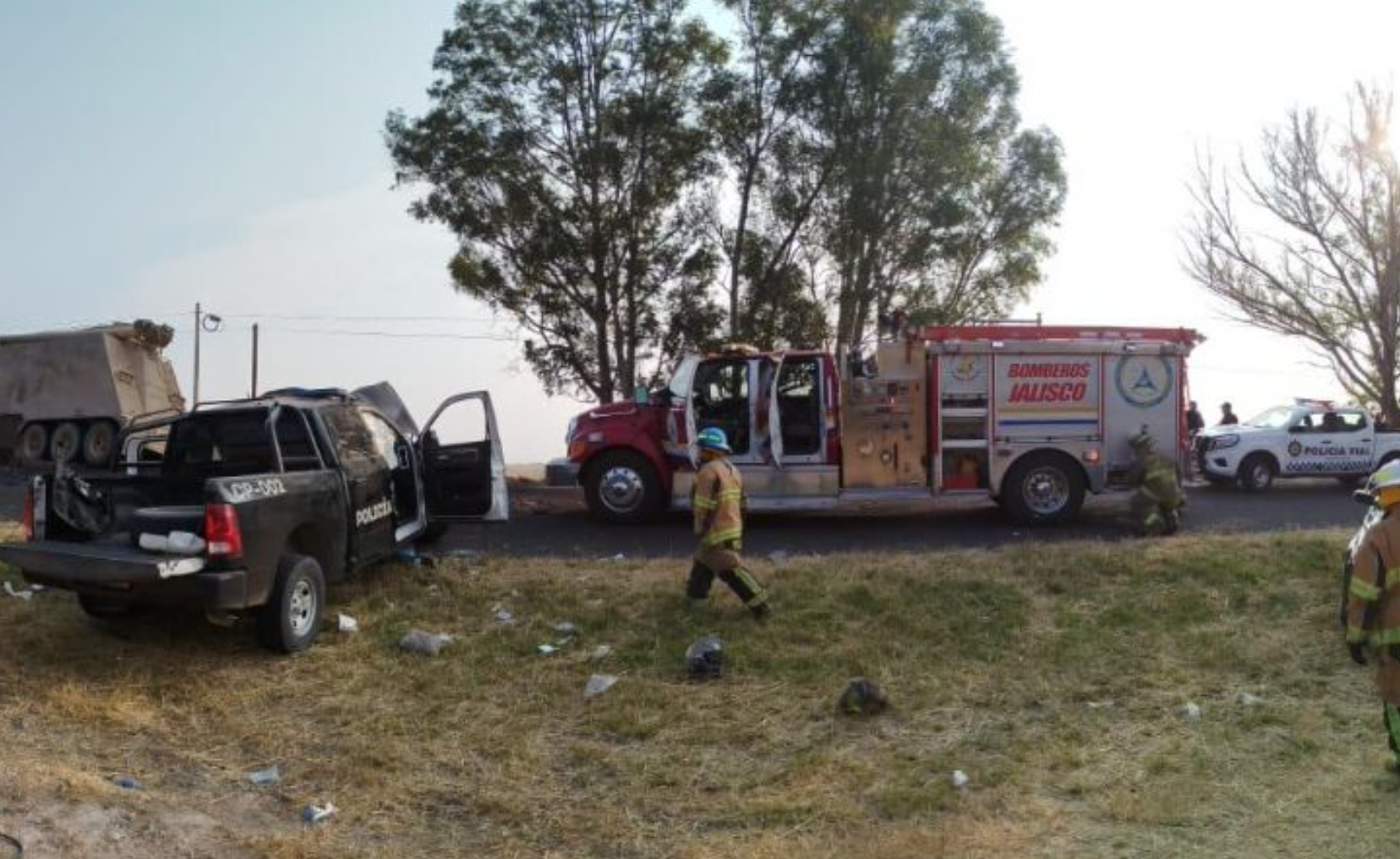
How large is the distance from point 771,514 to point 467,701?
25.8 ft

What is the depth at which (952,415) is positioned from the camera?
13.0m

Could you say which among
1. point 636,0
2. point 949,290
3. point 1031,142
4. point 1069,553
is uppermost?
point 636,0

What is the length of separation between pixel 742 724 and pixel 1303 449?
1412 cm

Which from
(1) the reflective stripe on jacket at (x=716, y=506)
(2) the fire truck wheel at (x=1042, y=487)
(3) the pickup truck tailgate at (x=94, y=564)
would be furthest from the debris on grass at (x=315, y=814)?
(2) the fire truck wheel at (x=1042, y=487)

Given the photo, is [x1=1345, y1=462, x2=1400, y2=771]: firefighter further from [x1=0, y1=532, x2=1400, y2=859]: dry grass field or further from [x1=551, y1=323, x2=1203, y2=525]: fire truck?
[x1=551, y1=323, x2=1203, y2=525]: fire truck

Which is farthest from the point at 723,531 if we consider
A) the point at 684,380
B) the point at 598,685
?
the point at 684,380

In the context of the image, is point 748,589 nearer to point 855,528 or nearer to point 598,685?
point 598,685

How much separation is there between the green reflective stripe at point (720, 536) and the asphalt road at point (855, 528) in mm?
2869

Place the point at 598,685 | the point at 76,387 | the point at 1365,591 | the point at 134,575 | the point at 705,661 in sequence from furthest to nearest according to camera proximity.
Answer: the point at 76,387
the point at 705,661
the point at 598,685
the point at 134,575
the point at 1365,591

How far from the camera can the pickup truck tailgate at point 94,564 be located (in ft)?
22.8

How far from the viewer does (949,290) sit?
20.7m

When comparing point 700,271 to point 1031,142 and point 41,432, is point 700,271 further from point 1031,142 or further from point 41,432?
point 41,432

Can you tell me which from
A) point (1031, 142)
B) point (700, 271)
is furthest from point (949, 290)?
point (700, 271)

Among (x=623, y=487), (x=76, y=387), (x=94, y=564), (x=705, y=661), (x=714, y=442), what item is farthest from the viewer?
(x=76, y=387)
